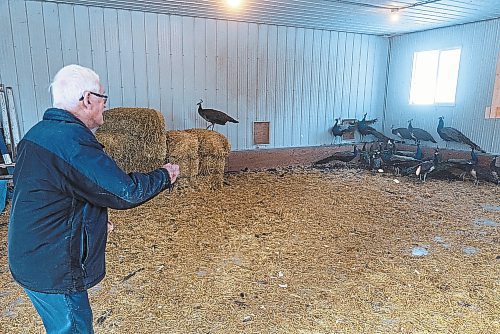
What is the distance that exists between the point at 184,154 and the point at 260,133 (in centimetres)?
231

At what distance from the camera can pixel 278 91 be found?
7055mm

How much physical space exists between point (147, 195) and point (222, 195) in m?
3.90

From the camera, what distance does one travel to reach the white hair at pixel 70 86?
1329mm

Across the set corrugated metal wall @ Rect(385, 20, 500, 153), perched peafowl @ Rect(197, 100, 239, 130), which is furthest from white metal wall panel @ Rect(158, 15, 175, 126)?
corrugated metal wall @ Rect(385, 20, 500, 153)

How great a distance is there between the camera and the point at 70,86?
133cm

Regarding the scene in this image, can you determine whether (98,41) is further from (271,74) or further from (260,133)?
(260,133)

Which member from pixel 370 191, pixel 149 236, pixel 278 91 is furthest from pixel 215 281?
pixel 278 91

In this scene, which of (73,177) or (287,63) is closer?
(73,177)

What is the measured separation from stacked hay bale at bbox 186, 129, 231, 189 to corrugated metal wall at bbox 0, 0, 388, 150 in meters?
1.06

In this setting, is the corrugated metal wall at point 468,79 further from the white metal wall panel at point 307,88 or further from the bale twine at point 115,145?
the bale twine at point 115,145

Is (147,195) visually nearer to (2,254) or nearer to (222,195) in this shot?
(2,254)

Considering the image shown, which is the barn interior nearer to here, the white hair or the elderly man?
A: the elderly man

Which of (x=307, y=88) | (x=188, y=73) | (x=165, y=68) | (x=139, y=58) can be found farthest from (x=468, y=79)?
(x=139, y=58)

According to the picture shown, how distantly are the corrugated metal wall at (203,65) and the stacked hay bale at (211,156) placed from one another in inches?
41.6
